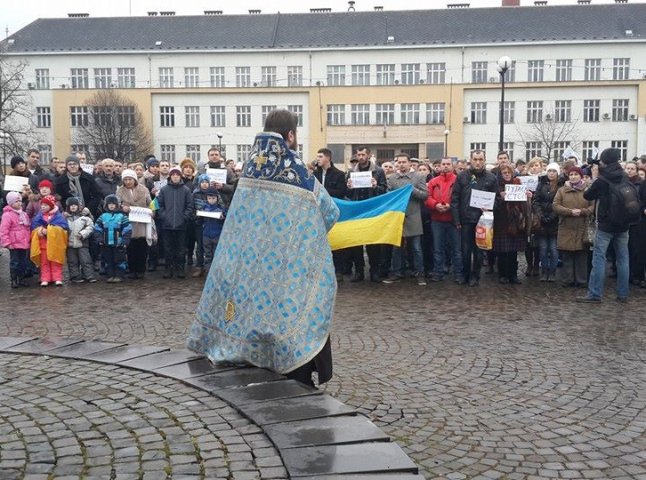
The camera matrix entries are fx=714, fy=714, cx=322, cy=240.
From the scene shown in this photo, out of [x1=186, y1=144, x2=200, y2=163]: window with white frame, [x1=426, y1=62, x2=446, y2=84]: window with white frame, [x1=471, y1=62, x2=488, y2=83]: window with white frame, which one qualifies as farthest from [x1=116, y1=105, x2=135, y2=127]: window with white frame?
[x1=471, y1=62, x2=488, y2=83]: window with white frame

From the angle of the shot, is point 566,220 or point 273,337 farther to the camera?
point 566,220

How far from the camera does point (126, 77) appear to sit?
69.9 metres

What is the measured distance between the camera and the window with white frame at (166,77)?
228 ft

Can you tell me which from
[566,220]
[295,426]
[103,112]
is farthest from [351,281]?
[103,112]

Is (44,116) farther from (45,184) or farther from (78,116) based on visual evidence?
(45,184)

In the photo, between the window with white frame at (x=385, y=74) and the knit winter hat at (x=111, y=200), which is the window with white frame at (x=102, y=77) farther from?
the knit winter hat at (x=111, y=200)

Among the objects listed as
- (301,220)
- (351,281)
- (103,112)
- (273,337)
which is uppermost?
(103,112)

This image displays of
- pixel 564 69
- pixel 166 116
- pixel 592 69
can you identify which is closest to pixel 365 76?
pixel 564 69

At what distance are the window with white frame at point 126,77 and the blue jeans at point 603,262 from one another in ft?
213

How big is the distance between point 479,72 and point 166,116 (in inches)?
1191

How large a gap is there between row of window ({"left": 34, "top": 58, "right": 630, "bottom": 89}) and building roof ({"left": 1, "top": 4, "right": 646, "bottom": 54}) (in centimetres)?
205

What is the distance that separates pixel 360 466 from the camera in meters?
3.72

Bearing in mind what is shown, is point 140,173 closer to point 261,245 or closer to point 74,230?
point 74,230

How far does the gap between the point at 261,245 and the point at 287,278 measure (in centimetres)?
32
